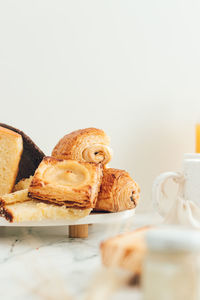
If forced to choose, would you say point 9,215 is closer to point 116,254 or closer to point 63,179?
point 63,179

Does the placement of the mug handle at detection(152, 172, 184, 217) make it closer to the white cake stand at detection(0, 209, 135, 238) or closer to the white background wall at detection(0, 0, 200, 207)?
the white cake stand at detection(0, 209, 135, 238)

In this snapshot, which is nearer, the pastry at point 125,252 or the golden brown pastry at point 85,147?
the pastry at point 125,252

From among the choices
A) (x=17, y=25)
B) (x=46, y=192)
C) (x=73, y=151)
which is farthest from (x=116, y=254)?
(x=17, y=25)

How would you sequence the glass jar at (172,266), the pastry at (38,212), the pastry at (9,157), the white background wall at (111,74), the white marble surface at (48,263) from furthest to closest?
1. the white background wall at (111,74)
2. the pastry at (9,157)
3. the pastry at (38,212)
4. the white marble surface at (48,263)
5. the glass jar at (172,266)

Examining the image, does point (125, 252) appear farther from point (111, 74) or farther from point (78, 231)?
point (111, 74)

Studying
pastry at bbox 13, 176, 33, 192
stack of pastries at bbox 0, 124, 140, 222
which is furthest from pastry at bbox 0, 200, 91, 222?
pastry at bbox 13, 176, 33, 192

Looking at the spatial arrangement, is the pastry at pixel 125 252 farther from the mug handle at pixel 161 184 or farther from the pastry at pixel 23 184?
the pastry at pixel 23 184

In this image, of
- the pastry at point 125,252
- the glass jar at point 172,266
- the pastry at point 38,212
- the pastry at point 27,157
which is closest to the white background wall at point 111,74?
the pastry at point 27,157
